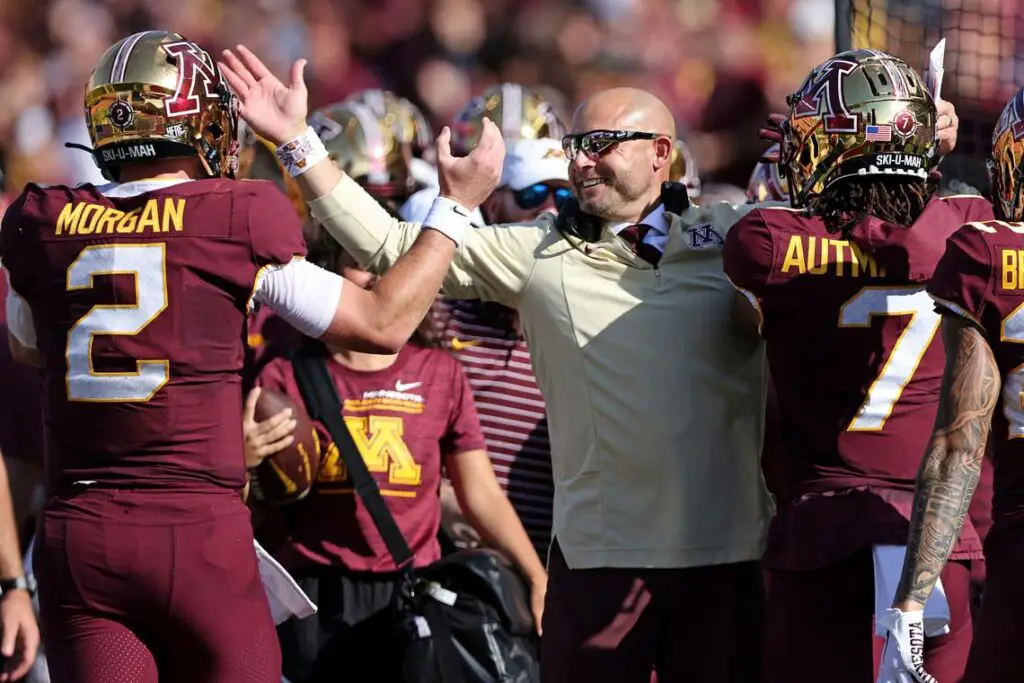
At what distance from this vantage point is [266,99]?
13.5 feet

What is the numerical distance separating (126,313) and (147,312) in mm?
51

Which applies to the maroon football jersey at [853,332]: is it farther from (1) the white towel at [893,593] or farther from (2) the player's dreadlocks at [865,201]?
(1) the white towel at [893,593]

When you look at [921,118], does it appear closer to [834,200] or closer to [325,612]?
[834,200]

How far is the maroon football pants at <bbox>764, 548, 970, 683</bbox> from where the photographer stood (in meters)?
3.89

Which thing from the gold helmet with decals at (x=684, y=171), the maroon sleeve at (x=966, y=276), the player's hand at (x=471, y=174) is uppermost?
the player's hand at (x=471, y=174)

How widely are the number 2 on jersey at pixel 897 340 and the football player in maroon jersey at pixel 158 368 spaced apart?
3.49 ft

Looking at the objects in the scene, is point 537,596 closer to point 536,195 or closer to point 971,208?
point 536,195

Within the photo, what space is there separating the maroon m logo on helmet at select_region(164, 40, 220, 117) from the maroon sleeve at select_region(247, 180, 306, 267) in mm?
287

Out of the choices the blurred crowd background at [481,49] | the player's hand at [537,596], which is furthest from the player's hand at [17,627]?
the blurred crowd background at [481,49]

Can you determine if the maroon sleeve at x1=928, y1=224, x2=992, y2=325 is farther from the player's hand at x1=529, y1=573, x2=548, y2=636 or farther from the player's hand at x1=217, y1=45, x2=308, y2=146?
the player's hand at x1=529, y1=573, x2=548, y2=636

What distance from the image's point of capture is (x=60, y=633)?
374 centimetres

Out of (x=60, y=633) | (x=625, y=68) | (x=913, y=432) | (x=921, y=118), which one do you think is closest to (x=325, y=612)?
(x=60, y=633)

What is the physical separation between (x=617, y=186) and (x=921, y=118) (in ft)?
3.12

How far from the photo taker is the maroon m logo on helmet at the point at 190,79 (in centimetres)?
390
